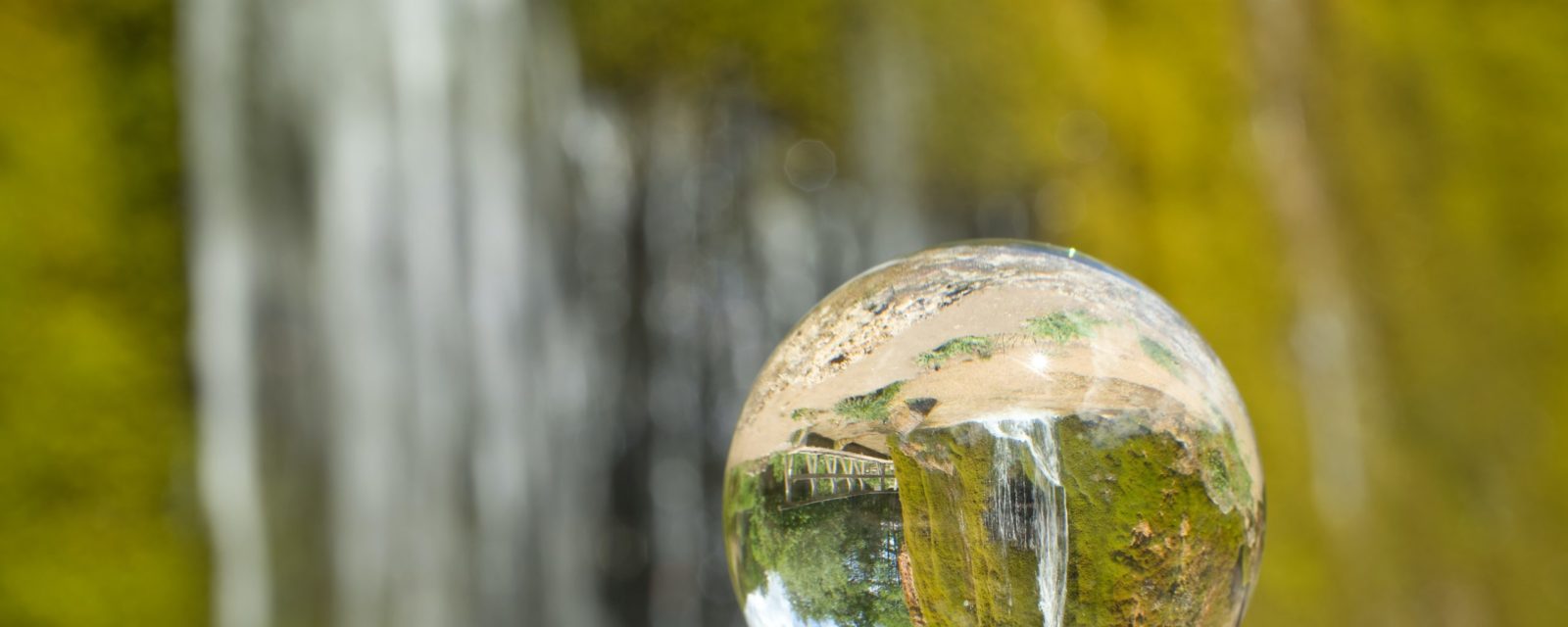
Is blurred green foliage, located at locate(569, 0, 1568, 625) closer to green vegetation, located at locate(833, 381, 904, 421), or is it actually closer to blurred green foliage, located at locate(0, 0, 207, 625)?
blurred green foliage, located at locate(0, 0, 207, 625)

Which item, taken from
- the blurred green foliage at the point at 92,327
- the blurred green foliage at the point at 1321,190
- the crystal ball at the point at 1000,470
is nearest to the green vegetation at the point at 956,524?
the crystal ball at the point at 1000,470

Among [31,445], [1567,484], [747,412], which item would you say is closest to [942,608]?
[747,412]

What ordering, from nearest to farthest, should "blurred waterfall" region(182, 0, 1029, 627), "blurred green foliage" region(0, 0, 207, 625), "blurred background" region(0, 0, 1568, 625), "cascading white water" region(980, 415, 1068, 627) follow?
"cascading white water" region(980, 415, 1068, 627)
"blurred green foliage" region(0, 0, 207, 625)
"blurred background" region(0, 0, 1568, 625)
"blurred waterfall" region(182, 0, 1029, 627)

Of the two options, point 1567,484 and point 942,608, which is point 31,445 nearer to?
point 942,608

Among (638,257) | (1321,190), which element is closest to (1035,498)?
(638,257)

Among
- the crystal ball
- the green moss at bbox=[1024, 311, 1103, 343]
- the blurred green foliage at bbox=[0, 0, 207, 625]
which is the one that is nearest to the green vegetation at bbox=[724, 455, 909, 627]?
the crystal ball
